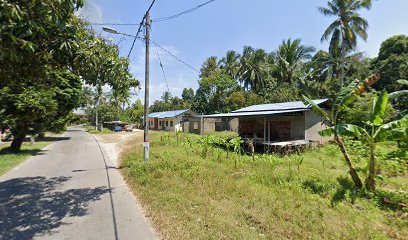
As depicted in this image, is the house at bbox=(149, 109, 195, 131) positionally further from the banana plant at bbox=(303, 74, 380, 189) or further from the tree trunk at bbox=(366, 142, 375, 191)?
the tree trunk at bbox=(366, 142, 375, 191)

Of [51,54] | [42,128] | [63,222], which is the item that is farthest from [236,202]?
[42,128]

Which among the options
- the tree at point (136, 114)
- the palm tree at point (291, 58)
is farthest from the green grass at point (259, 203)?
the tree at point (136, 114)

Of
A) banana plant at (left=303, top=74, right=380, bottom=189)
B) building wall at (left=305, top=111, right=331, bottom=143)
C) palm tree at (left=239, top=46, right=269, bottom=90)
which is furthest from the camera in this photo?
palm tree at (left=239, top=46, right=269, bottom=90)

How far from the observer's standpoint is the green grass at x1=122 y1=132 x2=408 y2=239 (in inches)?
179

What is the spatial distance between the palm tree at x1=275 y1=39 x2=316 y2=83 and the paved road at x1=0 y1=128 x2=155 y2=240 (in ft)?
105

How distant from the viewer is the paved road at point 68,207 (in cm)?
464

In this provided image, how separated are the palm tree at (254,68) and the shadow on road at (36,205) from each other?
3712cm

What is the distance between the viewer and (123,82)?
5.61 metres

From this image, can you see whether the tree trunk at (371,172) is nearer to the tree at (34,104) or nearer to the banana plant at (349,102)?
the banana plant at (349,102)

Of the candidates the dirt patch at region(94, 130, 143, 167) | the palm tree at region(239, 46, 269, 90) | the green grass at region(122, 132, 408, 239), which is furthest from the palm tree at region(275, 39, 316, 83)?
the green grass at region(122, 132, 408, 239)

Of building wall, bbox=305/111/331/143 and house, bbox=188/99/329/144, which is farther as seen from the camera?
building wall, bbox=305/111/331/143

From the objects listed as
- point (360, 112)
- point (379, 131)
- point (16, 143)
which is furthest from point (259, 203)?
point (16, 143)

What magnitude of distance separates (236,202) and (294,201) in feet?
4.96

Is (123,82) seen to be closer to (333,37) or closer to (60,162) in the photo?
(60,162)
